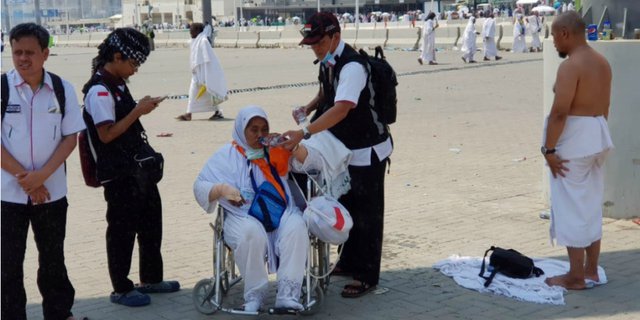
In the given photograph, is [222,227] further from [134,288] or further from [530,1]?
[530,1]

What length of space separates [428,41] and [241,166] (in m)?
23.6

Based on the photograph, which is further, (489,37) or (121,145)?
(489,37)

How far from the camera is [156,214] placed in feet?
19.8

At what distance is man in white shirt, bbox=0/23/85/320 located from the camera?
4961 mm

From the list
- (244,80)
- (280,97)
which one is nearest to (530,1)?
(244,80)

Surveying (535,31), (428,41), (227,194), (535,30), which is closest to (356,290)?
(227,194)

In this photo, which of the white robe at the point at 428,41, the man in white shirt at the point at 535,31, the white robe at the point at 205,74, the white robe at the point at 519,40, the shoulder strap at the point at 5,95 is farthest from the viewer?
the man in white shirt at the point at 535,31

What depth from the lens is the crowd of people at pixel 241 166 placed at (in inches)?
199

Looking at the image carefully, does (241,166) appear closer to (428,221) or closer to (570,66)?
(570,66)

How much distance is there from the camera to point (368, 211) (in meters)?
6.02

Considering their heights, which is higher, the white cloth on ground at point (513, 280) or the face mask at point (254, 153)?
the face mask at point (254, 153)

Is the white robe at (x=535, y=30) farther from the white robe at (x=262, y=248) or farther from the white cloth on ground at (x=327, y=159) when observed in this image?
the white robe at (x=262, y=248)

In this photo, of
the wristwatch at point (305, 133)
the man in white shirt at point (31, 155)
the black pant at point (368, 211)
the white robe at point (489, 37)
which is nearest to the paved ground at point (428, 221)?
the black pant at point (368, 211)

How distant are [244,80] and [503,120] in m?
12.0
